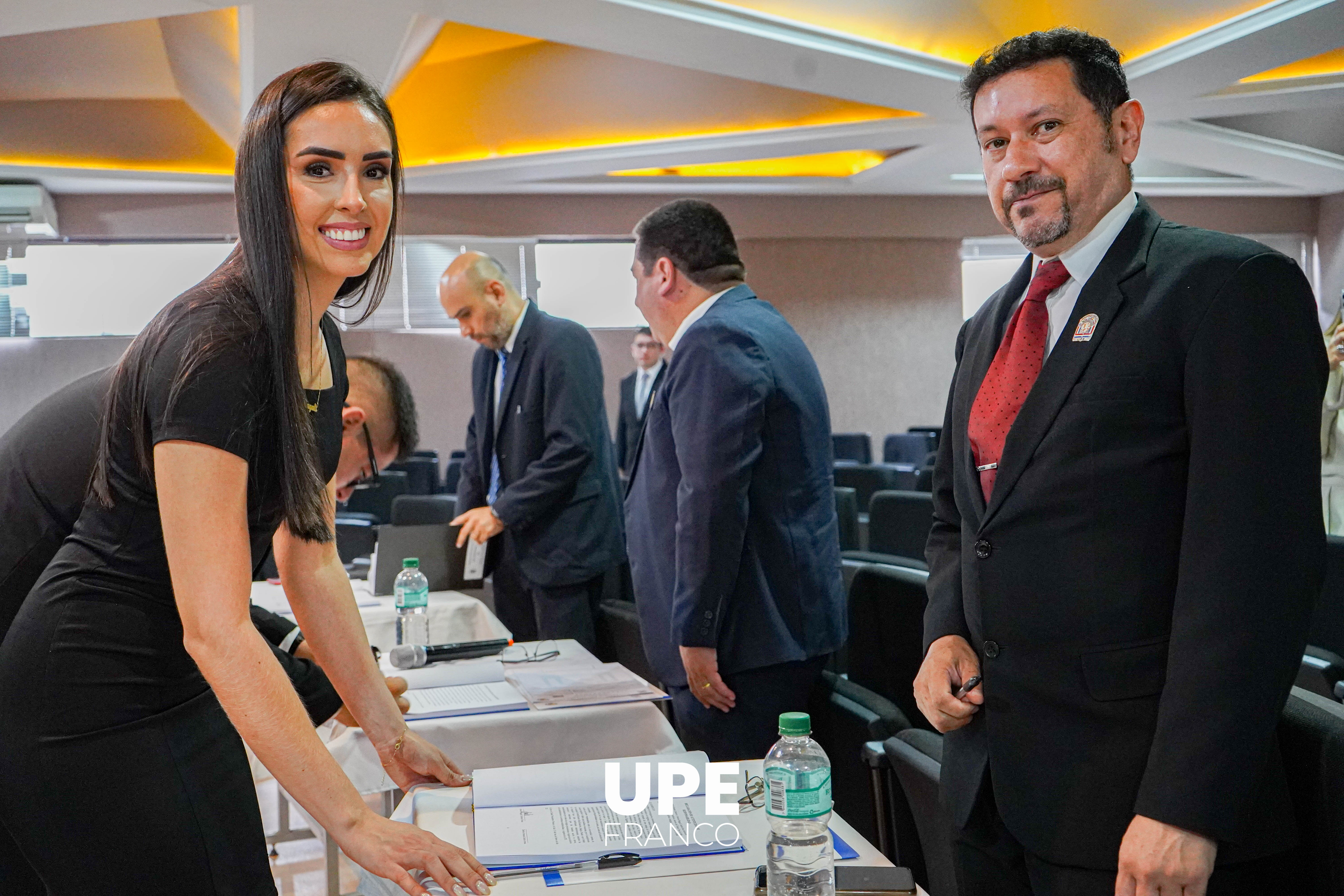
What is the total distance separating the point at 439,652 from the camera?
2.60 meters

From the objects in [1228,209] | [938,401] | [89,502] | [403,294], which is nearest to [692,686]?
[89,502]

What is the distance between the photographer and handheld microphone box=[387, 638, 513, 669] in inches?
99.6

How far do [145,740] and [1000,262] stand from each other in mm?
11258

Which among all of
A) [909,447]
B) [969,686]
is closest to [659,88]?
[909,447]

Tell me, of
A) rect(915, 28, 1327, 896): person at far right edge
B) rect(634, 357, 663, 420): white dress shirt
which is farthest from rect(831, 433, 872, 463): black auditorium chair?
rect(915, 28, 1327, 896): person at far right edge

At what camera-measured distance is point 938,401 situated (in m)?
11.4

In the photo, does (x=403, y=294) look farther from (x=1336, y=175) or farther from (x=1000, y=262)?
(x=1336, y=175)

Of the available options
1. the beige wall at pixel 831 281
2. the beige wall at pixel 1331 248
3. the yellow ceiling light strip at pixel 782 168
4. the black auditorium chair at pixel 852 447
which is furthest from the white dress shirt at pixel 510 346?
the beige wall at pixel 1331 248

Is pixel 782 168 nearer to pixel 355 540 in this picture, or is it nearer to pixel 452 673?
pixel 355 540

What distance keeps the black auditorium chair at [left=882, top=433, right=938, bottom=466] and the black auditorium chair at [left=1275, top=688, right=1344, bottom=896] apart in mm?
7216

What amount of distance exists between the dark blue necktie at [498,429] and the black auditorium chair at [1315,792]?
2.89 metres

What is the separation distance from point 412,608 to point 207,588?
203cm

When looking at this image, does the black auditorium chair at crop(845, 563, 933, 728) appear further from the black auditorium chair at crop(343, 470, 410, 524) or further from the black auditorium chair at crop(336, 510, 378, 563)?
the black auditorium chair at crop(343, 470, 410, 524)

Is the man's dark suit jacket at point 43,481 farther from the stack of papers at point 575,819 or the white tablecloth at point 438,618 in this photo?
the white tablecloth at point 438,618
